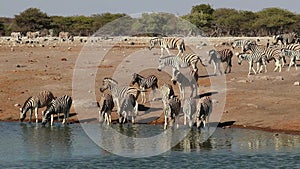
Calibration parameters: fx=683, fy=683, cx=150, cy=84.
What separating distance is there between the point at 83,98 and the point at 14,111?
2562 millimetres

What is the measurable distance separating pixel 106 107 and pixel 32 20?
67.5 m

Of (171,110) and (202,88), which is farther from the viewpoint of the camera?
(202,88)

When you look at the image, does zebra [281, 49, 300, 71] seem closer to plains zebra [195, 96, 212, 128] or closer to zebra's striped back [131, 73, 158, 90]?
zebra's striped back [131, 73, 158, 90]

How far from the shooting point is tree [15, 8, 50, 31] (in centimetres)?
8519

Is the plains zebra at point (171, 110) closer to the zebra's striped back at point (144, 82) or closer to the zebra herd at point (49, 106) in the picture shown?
the zebra herd at point (49, 106)

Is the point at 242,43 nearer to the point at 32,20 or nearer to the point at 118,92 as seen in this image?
the point at 118,92

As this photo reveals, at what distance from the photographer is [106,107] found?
67.4 ft

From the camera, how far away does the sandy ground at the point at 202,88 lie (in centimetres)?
2083

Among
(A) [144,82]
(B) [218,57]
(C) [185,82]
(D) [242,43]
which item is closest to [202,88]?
(C) [185,82]

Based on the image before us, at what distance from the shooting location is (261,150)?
16.5 meters

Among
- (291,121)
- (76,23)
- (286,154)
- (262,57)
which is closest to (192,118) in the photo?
(291,121)

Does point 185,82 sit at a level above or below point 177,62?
below

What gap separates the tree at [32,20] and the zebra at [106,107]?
66169mm

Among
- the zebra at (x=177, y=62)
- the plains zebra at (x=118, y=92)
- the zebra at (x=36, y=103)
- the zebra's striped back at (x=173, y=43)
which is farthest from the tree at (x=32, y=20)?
the plains zebra at (x=118, y=92)
